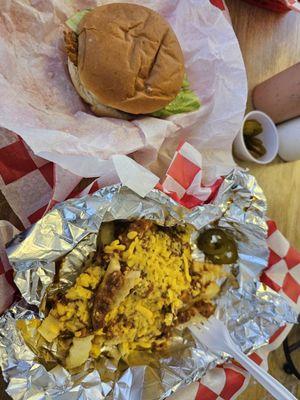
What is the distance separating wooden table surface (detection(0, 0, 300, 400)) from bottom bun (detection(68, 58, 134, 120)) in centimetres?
48

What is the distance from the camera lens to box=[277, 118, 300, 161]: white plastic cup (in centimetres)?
144

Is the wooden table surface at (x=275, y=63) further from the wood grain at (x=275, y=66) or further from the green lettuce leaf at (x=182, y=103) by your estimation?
the green lettuce leaf at (x=182, y=103)

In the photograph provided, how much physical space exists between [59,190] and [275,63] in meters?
0.86

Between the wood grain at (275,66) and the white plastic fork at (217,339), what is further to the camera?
the wood grain at (275,66)

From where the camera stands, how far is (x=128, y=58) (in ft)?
3.73

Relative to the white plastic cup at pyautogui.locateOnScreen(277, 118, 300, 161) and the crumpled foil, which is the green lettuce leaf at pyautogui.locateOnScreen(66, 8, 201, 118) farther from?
the white plastic cup at pyautogui.locateOnScreen(277, 118, 300, 161)

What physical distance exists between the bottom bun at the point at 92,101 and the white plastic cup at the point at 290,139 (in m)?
0.53

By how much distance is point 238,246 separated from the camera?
1352 millimetres

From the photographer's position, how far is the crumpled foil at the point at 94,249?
1018 millimetres

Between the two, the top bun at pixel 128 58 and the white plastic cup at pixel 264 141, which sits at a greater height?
the top bun at pixel 128 58

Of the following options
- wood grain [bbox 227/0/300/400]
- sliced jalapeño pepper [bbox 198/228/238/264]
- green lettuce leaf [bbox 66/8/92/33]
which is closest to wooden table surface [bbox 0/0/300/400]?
wood grain [bbox 227/0/300/400]

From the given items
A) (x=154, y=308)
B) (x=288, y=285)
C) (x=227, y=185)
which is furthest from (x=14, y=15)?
(x=288, y=285)

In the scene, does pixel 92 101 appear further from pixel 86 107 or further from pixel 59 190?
pixel 59 190

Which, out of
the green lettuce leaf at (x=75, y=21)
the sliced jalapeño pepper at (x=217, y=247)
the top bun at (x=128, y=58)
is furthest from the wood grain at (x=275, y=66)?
the green lettuce leaf at (x=75, y=21)
